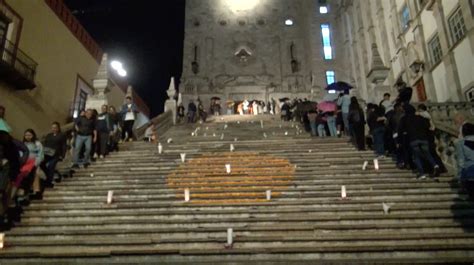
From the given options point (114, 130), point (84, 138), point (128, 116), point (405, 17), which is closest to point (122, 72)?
point (128, 116)

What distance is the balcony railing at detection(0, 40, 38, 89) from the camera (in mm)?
16359

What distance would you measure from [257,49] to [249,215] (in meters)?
40.1

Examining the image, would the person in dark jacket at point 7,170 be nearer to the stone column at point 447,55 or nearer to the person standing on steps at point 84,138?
the person standing on steps at point 84,138

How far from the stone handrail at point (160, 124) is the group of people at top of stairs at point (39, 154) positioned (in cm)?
227

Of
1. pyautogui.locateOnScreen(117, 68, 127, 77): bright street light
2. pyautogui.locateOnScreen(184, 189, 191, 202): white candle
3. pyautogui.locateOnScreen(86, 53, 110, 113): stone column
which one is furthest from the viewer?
pyautogui.locateOnScreen(117, 68, 127, 77): bright street light

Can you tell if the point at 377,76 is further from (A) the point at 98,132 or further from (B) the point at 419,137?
(A) the point at 98,132

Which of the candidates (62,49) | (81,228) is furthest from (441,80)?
(62,49)

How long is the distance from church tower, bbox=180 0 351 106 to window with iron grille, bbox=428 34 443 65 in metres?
19.8

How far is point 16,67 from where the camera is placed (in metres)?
17.2

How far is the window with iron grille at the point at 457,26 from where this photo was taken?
59.4 ft

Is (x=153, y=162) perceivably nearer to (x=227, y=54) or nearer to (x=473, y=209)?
(x=473, y=209)

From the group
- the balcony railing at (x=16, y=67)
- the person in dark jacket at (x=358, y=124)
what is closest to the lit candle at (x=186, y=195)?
the person in dark jacket at (x=358, y=124)

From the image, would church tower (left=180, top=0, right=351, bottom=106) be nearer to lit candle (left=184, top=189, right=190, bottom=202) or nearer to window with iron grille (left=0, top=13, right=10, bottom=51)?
window with iron grille (left=0, top=13, right=10, bottom=51)

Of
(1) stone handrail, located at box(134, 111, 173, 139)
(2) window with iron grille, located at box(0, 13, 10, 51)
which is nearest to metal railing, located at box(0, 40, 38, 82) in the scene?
(2) window with iron grille, located at box(0, 13, 10, 51)
